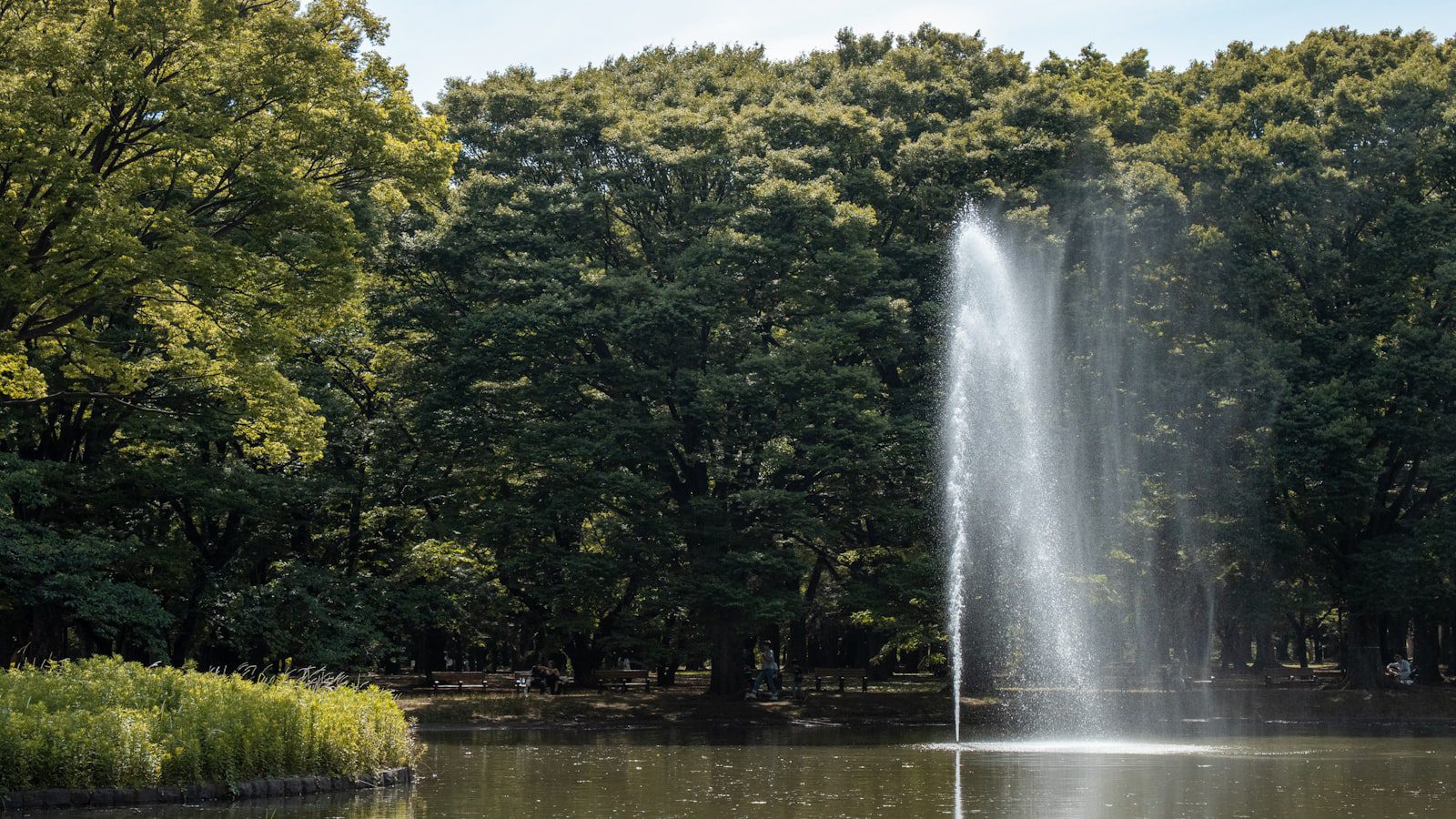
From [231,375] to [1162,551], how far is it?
30144mm

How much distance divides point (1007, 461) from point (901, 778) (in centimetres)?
1823

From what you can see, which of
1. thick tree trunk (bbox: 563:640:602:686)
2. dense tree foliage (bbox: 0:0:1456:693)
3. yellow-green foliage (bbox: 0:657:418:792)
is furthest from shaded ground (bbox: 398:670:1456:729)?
yellow-green foliage (bbox: 0:657:418:792)

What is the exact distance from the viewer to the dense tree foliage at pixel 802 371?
3581 centimetres

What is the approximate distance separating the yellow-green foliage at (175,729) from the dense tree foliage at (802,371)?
13.5 metres

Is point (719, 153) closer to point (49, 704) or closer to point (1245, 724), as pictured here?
point (1245, 724)

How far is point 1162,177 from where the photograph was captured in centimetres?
4078

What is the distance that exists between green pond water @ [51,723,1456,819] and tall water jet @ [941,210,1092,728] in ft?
22.6

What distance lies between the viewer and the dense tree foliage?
3581 cm

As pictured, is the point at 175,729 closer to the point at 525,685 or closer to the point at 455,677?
the point at 525,685

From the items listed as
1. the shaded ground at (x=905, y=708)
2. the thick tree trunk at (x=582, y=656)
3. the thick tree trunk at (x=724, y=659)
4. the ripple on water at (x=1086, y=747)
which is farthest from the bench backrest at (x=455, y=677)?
the ripple on water at (x=1086, y=747)

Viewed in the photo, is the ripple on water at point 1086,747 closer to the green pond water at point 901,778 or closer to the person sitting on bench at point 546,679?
the green pond water at point 901,778

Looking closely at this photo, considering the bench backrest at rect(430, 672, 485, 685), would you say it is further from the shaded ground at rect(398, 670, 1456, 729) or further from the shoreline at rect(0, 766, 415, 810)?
the shoreline at rect(0, 766, 415, 810)

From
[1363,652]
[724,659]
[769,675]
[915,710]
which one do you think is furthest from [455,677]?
[1363,652]

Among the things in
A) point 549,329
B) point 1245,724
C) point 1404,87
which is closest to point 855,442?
point 549,329
